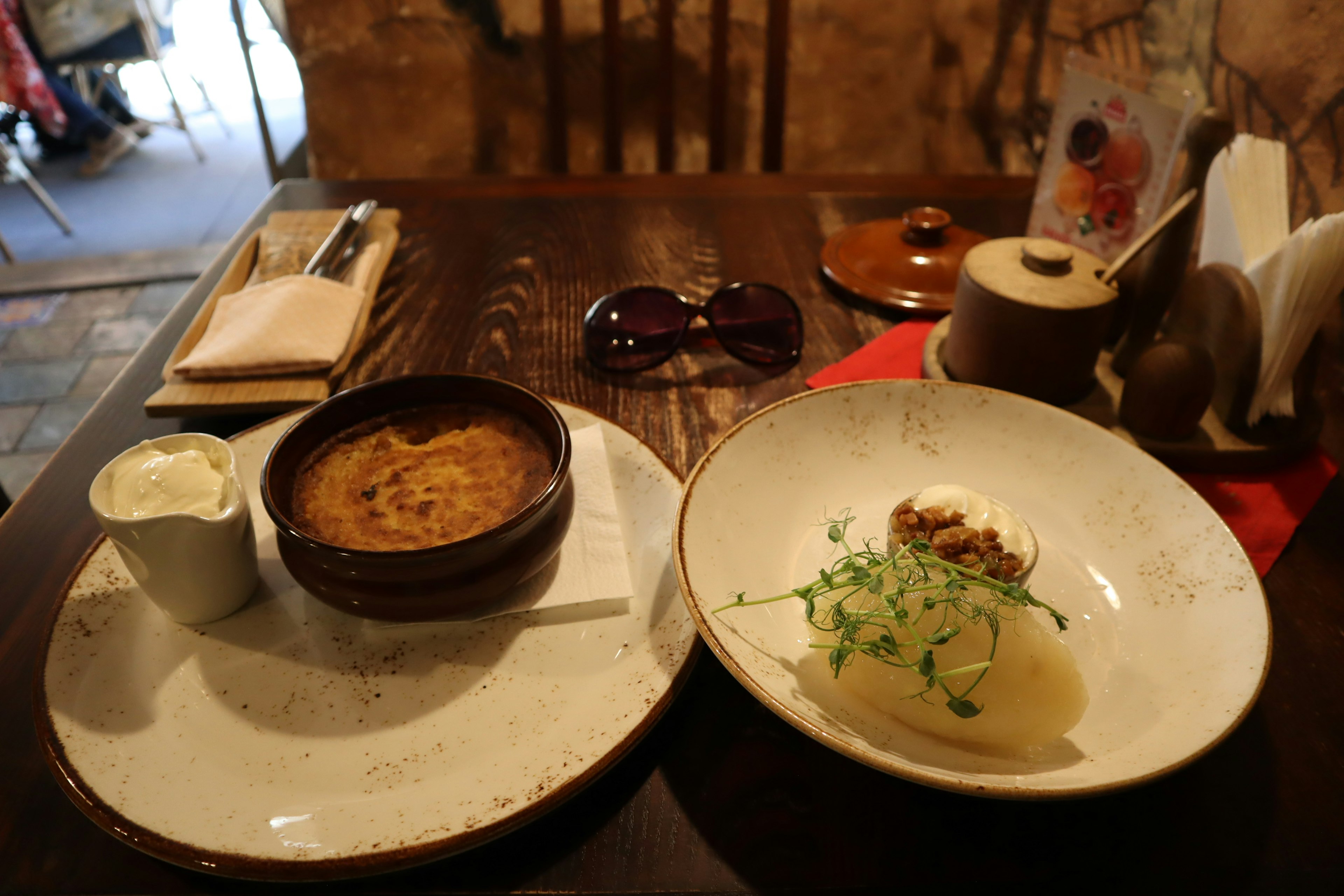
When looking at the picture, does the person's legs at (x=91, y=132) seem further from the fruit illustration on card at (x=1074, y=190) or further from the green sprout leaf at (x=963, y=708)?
the green sprout leaf at (x=963, y=708)

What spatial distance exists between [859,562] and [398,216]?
3.97 ft

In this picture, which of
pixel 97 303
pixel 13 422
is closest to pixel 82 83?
pixel 97 303

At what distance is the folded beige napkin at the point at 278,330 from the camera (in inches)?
45.3

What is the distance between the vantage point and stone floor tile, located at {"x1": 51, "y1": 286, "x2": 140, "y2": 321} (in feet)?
10.6

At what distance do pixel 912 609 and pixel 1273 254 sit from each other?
654 millimetres

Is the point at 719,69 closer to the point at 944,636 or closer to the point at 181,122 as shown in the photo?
the point at 944,636

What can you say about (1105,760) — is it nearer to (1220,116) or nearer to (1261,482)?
(1261,482)

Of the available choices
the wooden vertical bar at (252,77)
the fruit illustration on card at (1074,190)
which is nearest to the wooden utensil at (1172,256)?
the fruit illustration on card at (1074,190)

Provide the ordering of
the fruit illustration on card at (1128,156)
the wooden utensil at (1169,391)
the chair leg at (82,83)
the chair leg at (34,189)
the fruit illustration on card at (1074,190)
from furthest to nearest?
1. the chair leg at (82,83)
2. the chair leg at (34,189)
3. the fruit illustration on card at (1074,190)
4. the fruit illustration on card at (1128,156)
5. the wooden utensil at (1169,391)

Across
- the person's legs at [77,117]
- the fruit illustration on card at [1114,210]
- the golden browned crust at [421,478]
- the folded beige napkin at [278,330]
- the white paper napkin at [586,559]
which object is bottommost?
the person's legs at [77,117]

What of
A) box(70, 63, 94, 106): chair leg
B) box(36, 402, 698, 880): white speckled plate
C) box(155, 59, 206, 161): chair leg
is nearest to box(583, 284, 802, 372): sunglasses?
box(36, 402, 698, 880): white speckled plate

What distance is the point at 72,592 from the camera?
0.82 metres

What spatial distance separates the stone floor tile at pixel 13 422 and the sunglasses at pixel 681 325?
2.47 metres

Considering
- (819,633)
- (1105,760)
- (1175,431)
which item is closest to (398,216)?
(819,633)
